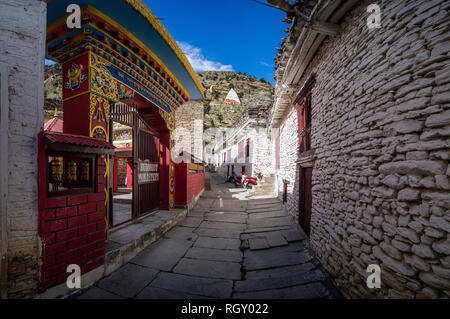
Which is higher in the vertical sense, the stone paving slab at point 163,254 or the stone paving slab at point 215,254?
the stone paving slab at point 163,254

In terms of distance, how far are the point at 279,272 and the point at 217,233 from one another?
2.02 m

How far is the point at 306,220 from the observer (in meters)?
4.41

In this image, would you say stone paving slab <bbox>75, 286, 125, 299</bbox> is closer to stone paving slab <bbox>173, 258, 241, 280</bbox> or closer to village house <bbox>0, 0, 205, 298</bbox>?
village house <bbox>0, 0, 205, 298</bbox>

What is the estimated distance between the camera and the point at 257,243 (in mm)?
4051

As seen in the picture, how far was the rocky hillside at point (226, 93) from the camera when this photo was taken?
33.9m

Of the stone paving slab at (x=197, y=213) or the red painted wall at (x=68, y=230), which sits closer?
the red painted wall at (x=68, y=230)

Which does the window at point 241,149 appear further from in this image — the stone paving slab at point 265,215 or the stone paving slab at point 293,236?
the stone paving slab at point 293,236

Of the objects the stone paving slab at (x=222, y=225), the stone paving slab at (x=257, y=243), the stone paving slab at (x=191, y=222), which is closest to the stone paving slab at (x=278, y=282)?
the stone paving slab at (x=257, y=243)

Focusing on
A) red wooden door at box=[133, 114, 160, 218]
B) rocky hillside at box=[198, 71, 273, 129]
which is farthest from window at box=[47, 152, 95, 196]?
rocky hillside at box=[198, 71, 273, 129]

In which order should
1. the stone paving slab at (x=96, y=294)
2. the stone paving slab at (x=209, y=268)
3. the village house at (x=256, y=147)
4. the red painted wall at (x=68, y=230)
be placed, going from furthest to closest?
the village house at (x=256, y=147), the stone paving slab at (x=209, y=268), the stone paving slab at (x=96, y=294), the red painted wall at (x=68, y=230)

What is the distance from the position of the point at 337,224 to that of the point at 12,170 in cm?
417
